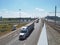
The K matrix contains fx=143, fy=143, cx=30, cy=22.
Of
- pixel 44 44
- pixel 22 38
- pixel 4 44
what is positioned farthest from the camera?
pixel 22 38

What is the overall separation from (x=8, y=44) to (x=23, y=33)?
8703 millimetres

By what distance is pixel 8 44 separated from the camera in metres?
24.9

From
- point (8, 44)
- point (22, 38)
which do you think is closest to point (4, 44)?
point (8, 44)

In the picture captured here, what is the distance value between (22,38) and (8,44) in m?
7.51

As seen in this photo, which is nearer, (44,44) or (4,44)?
(44,44)

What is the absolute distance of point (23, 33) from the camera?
3319 centimetres

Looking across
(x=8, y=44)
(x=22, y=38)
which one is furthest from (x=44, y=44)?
(x=22, y=38)

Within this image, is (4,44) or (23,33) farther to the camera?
(23,33)

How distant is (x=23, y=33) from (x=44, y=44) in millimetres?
13681

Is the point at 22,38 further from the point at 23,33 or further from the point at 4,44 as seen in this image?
the point at 4,44

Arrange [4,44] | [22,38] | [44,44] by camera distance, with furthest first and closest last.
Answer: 1. [22,38]
2. [4,44]
3. [44,44]

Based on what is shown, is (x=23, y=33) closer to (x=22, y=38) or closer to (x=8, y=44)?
(x=22, y=38)

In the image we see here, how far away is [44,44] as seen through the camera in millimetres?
19984

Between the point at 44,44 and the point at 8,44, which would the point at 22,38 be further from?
the point at 44,44
